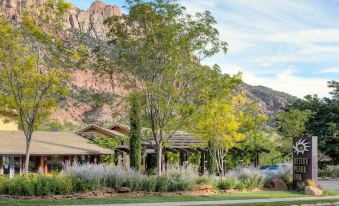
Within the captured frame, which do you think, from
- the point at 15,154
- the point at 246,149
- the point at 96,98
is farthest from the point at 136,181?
the point at 246,149

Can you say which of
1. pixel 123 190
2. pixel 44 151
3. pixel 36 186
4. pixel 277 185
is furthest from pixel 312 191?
pixel 44 151

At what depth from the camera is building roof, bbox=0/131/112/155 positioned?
37812mm

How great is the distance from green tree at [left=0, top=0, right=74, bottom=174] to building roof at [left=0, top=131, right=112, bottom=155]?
9.76m

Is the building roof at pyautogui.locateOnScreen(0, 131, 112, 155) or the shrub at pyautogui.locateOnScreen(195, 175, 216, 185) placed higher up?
the building roof at pyautogui.locateOnScreen(0, 131, 112, 155)

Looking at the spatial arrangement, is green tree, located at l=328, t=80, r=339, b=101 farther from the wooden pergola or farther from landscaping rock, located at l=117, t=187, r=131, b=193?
landscaping rock, located at l=117, t=187, r=131, b=193

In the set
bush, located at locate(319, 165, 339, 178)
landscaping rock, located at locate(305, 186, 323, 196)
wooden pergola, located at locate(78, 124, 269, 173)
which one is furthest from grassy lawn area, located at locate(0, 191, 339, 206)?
bush, located at locate(319, 165, 339, 178)

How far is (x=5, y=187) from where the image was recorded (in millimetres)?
22094

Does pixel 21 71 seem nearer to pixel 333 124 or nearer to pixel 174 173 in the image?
pixel 174 173

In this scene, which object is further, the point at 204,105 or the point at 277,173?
the point at 277,173

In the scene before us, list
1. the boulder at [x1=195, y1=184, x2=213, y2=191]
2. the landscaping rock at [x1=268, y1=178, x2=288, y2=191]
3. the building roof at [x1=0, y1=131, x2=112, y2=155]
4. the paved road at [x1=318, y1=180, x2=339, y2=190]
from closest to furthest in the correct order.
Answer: the boulder at [x1=195, y1=184, x2=213, y2=191], the landscaping rock at [x1=268, y1=178, x2=288, y2=191], the paved road at [x1=318, y1=180, x2=339, y2=190], the building roof at [x1=0, y1=131, x2=112, y2=155]

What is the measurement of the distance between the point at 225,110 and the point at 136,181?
1065 centimetres

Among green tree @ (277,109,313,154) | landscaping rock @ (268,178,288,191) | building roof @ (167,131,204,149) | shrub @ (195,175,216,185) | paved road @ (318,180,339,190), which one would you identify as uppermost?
green tree @ (277,109,313,154)

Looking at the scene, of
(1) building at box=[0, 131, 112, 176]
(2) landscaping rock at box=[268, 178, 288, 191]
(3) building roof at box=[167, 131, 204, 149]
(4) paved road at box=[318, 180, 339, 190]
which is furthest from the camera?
(3) building roof at box=[167, 131, 204, 149]

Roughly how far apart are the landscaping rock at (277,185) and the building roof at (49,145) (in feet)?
52.4
